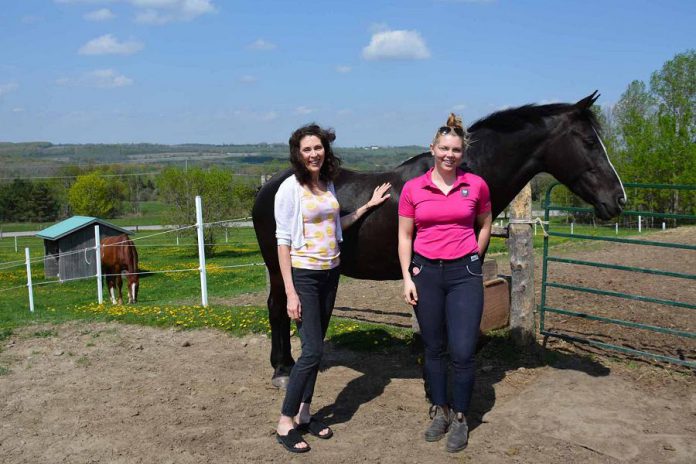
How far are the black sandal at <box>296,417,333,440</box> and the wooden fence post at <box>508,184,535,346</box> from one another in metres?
2.55

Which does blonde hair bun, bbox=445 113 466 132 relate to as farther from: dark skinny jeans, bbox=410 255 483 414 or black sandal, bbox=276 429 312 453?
black sandal, bbox=276 429 312 453

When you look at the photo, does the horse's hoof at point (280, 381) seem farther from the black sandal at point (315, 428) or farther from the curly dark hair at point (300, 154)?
the curly dark hair at point (300, 154)

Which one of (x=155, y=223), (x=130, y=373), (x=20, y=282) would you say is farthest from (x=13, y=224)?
(x=130, y=373)

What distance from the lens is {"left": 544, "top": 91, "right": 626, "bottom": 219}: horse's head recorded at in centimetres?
440

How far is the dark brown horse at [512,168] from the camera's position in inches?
176

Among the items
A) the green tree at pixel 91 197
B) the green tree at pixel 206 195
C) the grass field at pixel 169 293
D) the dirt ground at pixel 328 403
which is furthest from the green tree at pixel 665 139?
the green tree at pixel 91 197

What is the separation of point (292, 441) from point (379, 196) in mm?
1841

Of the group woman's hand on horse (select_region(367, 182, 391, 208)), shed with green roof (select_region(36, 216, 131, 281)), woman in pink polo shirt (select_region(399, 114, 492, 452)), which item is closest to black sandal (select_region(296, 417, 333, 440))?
woman in pink polo shirt (select_region(399, 114, 492, 452))

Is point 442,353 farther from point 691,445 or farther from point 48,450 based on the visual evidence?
point 48,450

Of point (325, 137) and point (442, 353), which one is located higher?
point (325, 137)

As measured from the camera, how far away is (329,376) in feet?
17.7

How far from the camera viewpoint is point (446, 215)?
145 inches

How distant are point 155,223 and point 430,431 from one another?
61.4m

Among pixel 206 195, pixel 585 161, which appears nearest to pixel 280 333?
pixel 585 161
